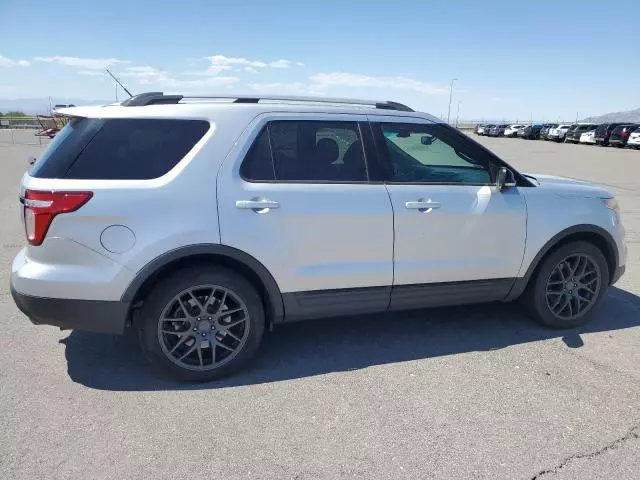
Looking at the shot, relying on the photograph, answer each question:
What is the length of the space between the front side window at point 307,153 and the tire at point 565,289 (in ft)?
6.02

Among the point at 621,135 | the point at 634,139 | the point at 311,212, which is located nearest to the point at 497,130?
the point at 621,135

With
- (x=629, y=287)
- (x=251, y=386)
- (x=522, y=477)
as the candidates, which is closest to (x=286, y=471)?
(x=251, y=386)

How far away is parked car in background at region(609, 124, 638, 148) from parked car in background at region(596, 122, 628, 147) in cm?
49

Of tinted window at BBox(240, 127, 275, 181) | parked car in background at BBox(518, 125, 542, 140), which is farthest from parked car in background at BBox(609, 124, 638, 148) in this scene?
tinted window at BBox(240, 127, 275, 181)

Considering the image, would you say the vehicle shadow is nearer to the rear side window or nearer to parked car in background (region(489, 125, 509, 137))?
the rear side window

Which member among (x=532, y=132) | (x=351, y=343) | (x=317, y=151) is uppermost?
(x=317, y=151)

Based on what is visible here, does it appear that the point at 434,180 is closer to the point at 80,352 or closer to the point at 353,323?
the point at 353,323

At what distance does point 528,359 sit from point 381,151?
6.26ft

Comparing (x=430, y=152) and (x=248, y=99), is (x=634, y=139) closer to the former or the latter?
(x=430, y=152)

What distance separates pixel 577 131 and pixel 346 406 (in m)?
43.0

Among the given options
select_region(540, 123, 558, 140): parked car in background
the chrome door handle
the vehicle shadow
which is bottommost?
select_region(540, 123, 558, 140): parked car in background

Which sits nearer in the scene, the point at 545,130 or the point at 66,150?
the point at 66,150

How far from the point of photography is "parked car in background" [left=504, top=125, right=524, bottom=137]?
173ft

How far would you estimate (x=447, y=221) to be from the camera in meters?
3.67
